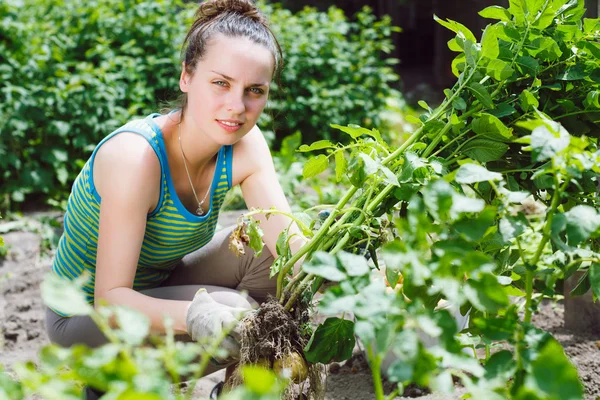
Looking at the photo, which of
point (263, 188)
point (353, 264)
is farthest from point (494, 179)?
point (263, 188)

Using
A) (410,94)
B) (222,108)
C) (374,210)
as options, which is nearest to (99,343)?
(222,108)

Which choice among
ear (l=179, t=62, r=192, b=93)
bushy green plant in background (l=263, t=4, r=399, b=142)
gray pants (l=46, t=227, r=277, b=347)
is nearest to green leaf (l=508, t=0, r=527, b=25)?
ear (l=179, t=62, r=192, b=93)

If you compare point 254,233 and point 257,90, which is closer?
point 254,233

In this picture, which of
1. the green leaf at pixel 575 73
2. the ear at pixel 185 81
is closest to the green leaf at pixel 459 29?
the green leaf at pixel 575 73

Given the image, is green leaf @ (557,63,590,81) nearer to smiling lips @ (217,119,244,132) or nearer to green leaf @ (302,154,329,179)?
green leaf @ (302,154,329,179)

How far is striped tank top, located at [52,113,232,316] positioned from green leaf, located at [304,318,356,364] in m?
0.68

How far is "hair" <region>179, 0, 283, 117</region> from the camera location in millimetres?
1970

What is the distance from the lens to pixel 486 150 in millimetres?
1537

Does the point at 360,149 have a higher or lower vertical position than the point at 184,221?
higher

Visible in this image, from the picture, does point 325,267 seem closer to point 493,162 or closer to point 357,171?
point 357,171

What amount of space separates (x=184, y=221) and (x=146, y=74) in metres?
3.23

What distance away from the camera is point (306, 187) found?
4.59 meters

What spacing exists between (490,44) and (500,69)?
0.19ft

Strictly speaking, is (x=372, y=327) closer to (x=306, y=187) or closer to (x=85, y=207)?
(x=85, y=207)
